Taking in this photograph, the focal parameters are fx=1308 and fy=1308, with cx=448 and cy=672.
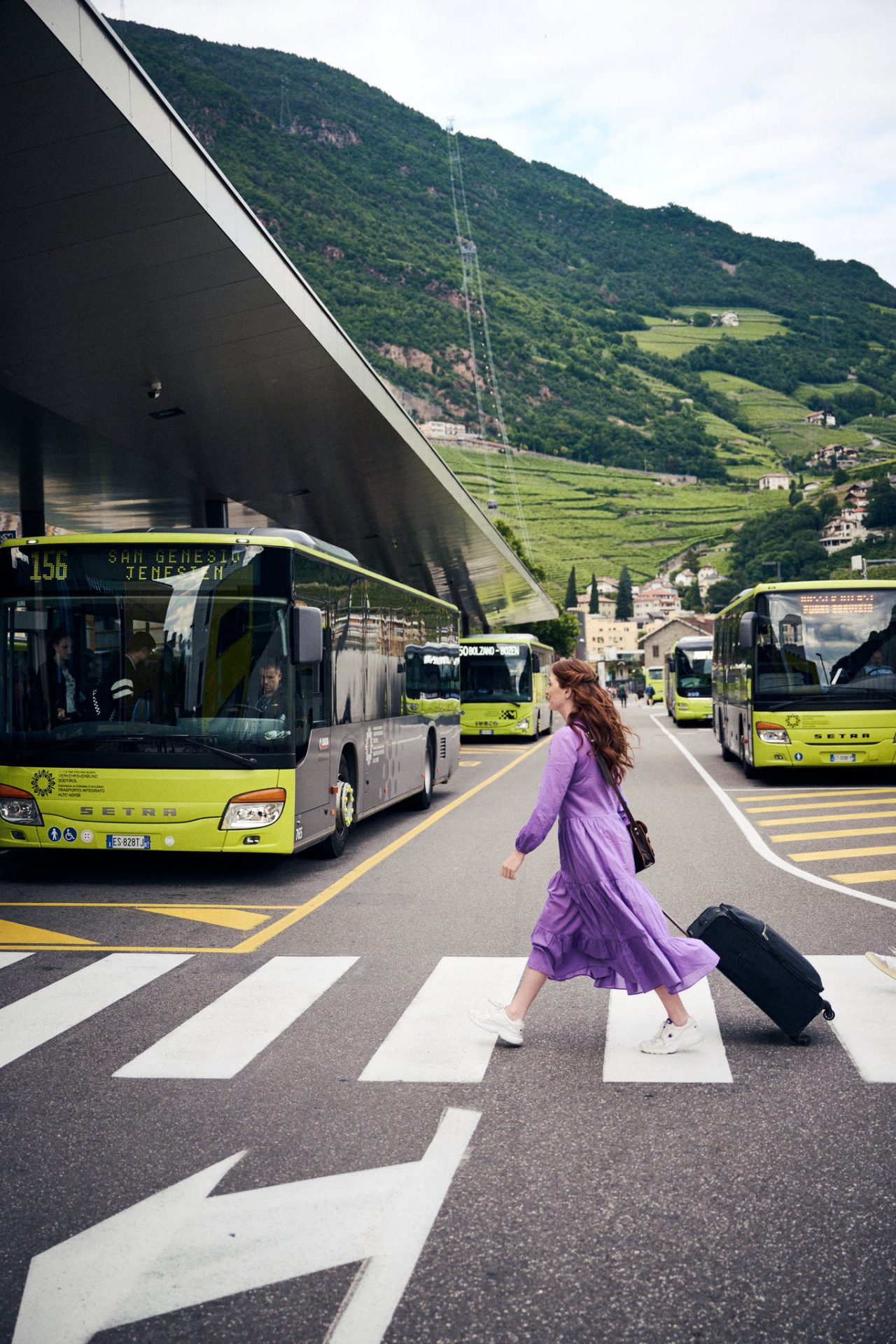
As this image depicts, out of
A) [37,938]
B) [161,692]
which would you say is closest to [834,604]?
[161,692]

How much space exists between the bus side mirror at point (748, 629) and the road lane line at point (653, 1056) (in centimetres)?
1317

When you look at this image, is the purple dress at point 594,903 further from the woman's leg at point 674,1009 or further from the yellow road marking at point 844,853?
the yellow road marking at point 844,853

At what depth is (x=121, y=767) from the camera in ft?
32.9

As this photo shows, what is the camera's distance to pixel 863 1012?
19.7 feet

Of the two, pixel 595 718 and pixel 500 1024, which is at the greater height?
pixel 595 718

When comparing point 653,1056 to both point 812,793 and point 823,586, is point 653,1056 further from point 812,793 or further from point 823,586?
point 823,586

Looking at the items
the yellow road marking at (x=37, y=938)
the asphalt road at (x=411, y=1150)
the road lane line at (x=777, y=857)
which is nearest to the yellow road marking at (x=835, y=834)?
the road lane line at (x=777, y=857)

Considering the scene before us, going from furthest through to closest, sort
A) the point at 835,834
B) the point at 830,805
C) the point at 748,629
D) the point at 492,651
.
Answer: the point at 492,651 < the point at 748,629 < the point at 830,805 < the point at 835,834

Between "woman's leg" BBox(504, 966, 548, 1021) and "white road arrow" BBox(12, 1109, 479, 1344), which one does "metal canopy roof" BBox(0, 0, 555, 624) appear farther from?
"white road arrow" BBox(12, 1109, 479, 1344)

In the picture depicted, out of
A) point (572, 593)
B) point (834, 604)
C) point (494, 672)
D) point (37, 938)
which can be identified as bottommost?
point (37, 938)

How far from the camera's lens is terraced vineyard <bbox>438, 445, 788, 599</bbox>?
17438 cm

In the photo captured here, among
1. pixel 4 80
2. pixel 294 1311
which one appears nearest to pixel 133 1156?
pixel 294 1311

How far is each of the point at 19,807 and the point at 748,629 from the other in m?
Result: 11.9

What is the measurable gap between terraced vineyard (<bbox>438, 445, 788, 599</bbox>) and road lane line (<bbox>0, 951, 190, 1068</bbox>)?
16227 centimetres
